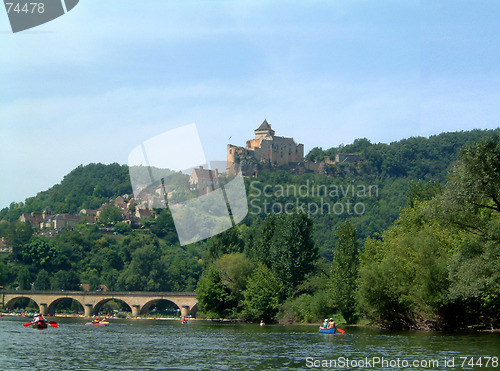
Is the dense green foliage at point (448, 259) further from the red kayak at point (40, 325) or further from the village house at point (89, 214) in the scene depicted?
the village house at point (89, 214)

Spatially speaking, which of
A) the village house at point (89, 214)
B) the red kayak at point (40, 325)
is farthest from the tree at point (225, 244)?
the village house at point (89, 214)

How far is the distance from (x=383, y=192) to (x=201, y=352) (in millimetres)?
146821

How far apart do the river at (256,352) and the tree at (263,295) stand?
18681 millimetres

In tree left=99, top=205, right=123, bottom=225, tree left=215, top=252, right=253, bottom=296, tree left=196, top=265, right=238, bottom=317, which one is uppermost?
tree left=99, top=205, right=123, bottom=225

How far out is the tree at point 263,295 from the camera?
2339 inches

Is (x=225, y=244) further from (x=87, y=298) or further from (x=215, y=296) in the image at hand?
(x=87, y=298)

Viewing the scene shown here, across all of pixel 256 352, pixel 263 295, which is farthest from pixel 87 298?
pixel 256 352

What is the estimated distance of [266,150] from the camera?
18462 cm

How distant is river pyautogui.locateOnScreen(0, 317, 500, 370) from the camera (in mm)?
25109

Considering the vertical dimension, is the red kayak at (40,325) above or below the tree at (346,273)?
below

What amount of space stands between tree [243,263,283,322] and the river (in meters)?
18.7

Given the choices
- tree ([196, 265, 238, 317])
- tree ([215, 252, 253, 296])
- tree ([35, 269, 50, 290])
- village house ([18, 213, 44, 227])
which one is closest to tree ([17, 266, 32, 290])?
tree ([35, 269, 50, 290])

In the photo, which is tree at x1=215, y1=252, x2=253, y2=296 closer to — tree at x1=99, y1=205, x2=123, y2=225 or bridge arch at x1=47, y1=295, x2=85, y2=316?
bridge arch at x1=47, y1=295, x2=85, y2=316

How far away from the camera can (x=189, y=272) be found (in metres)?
123
